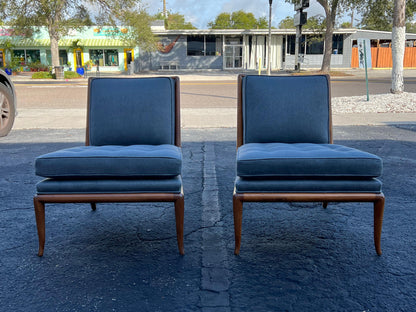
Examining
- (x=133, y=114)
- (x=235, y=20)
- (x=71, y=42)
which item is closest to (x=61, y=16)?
(x=71, y=42)

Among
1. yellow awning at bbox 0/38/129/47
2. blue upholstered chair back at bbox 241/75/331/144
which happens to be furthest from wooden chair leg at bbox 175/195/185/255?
yellow awning at bbox 0/38/129/47

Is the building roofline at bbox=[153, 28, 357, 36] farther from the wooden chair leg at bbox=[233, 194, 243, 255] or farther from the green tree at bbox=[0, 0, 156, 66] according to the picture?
the wooden chair leg at bbox=[233, 194, 243, 255]

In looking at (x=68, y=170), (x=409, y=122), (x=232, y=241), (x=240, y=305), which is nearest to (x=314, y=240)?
(x=232, y=241)

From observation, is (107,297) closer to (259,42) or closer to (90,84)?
(90,84)

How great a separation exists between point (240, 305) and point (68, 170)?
1.54 meters

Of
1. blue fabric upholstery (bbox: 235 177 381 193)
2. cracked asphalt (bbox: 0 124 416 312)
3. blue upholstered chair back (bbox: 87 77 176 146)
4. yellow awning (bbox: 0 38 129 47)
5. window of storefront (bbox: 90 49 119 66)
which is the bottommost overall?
cracked asphalt (bbox: 0 124 416 312)

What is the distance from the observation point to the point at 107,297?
2.43 meters

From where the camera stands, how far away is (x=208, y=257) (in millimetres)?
2949

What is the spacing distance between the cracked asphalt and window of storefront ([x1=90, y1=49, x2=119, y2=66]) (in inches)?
1427

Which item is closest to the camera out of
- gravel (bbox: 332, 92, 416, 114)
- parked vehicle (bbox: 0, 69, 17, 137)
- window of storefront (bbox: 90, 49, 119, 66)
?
parked vehicle (bbox: 0, 69, 17, 137)

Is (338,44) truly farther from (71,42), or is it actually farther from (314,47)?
(71,42)

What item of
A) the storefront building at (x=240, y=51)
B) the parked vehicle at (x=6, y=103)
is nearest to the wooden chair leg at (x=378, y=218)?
the parked vehicle at (x=6, y=103)

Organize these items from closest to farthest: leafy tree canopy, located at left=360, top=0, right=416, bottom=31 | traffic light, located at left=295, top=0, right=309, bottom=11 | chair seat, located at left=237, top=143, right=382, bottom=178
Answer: chair seat, located at left=237, top=143, right=382, bottom=178, leafy tree canopy, located at left=360, top=0, right=416, bottom=31, traffic light, located at left=295, top=0, right=309, bottom=11

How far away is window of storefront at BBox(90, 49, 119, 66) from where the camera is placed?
38.8 metres
